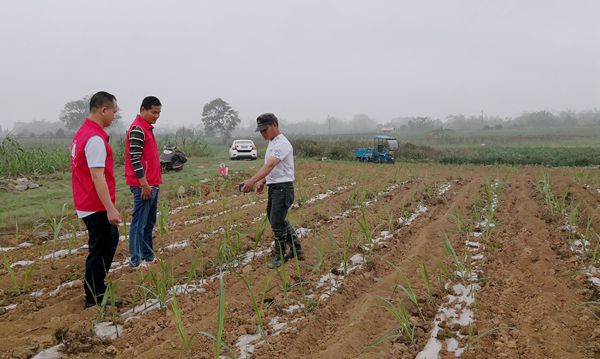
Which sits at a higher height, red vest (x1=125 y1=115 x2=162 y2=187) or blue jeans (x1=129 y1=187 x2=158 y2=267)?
red vest (x1=125 y1=115 x2=162 y2=187)

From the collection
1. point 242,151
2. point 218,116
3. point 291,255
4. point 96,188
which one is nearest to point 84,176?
point 96,188

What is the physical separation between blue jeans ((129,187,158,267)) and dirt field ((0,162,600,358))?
5.4 inches

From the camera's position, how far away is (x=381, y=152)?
1748 centimetres

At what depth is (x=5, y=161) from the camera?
403 inches

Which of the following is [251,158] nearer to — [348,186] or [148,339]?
[348,186]

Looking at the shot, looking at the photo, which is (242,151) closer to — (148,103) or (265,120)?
(148,103)

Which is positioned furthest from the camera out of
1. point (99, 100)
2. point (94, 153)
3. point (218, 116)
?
point (218, 116)

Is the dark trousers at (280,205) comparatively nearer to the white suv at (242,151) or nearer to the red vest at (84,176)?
the red vest at (84,176)

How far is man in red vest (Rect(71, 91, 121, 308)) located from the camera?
116 inches

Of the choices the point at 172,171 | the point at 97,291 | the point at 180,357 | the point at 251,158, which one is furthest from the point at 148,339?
the point at 251,158

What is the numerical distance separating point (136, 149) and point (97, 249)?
1.04 metres

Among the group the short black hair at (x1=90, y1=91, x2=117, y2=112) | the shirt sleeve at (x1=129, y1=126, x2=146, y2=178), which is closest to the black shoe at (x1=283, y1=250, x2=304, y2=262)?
the shirt sleeve at (x1=129, y1=126, x2=146, y2=178)

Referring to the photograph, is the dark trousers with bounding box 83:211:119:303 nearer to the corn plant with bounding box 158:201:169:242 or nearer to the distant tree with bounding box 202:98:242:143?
the corn plant with bounding box 158:201:169:242

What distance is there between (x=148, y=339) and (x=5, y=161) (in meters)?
9.81
